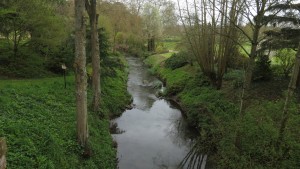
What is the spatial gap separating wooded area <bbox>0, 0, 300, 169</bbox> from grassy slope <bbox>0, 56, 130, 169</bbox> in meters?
0.04

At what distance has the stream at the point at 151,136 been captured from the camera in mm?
11297

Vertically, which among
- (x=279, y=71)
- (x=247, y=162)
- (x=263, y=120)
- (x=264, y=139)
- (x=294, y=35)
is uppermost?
(x=294, y=35)

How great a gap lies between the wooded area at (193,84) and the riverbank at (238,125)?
36 mm

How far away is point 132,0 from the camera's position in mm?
52438

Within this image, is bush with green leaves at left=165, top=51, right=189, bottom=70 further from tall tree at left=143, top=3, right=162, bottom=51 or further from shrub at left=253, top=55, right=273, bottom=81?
tall tree at left=143, top=3, right=162, bottom=51

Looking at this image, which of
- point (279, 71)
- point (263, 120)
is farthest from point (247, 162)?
point (279, 71)

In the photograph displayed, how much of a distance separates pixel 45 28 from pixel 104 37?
387cm

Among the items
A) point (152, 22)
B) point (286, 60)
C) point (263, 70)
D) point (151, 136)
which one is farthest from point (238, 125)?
point (152, 22)

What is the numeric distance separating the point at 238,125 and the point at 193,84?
11.4 metres

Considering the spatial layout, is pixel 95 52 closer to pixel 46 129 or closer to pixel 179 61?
pixel 46 129

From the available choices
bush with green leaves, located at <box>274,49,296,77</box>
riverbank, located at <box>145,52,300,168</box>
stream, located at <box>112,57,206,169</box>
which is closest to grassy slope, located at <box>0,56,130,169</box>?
stream, located at <box>112,57,206,169</box>

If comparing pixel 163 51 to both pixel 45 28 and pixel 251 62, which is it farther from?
pixel 251 62

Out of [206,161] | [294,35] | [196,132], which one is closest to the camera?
[206,161]

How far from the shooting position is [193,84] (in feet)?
67.4
